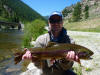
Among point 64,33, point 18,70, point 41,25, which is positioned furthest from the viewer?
point 41,25

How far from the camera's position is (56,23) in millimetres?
4051

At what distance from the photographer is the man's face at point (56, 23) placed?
405cm

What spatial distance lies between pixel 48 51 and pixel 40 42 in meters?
0.93

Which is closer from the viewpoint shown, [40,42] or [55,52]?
[55,52]

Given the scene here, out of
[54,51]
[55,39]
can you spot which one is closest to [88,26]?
[55,39]

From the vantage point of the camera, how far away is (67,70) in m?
4.26

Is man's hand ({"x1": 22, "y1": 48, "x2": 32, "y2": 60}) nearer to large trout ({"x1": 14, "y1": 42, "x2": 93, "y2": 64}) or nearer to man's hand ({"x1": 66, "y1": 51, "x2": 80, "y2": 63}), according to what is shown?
large trout ({"x1": 14, "y1": 42, "x2": 93, "y2": 64})

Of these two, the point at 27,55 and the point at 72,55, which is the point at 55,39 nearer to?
the point at 72,55

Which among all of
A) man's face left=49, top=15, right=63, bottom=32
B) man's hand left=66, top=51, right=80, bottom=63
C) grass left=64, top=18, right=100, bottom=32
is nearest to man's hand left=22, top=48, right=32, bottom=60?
man's hand left=66, top=51, right=80, bottom=63

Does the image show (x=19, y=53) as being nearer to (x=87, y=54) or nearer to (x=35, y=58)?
(x=35, y=58)

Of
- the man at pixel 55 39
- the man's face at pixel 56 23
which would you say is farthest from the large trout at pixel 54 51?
the man's face at pixel 56 23

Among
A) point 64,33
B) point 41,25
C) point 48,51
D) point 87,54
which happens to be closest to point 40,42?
point 64,33

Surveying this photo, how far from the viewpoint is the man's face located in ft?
13.3

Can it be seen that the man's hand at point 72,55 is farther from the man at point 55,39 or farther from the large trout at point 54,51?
the man at point 55,39
